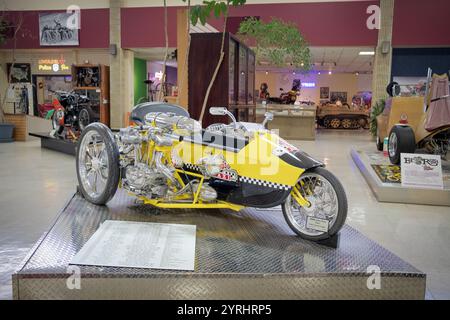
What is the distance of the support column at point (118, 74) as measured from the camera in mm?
12172

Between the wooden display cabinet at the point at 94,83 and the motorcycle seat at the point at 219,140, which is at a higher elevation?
the wooden display cabinet at the point at 94,83

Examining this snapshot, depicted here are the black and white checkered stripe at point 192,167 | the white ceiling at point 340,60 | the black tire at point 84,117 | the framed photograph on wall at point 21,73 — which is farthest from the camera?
the framed photograph on wall at point 21,73

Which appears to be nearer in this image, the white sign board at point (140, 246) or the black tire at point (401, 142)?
the white sign board at point (140, 246)

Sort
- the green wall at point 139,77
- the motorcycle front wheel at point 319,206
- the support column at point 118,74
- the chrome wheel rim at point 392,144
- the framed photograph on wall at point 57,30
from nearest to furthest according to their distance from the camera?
the motorcycle front wheel at point 319,206 < the chrome wheel rim at point 392,144 < the support column at point 118,74 < the framed photograph on wall at point 57,30 < the green wall at point 139,77

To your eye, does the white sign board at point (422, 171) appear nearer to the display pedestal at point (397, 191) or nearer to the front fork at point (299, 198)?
the display pedestal at point (397, 191)

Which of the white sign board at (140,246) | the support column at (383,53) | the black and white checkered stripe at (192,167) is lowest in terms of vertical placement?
the white sign board at (140,246)

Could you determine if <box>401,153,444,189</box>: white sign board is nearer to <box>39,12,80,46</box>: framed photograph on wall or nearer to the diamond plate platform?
the diamond plate platform

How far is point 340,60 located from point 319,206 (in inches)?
571

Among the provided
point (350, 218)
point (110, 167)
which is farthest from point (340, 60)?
point (110, 167)

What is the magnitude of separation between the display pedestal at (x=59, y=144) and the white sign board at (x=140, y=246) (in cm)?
525

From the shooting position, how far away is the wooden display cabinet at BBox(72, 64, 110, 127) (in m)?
12.5

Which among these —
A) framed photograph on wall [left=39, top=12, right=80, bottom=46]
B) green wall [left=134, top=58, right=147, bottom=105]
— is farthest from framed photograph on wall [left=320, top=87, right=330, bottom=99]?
framed photograph on wall [left=39, top=12, right=80, bottom=46]

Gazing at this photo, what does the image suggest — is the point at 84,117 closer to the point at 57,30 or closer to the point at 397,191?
the point at 57,30

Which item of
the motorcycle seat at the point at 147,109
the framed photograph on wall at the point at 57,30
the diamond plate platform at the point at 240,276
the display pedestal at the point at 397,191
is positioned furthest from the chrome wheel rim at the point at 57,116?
the diamond plate platform at the point at 240,276
